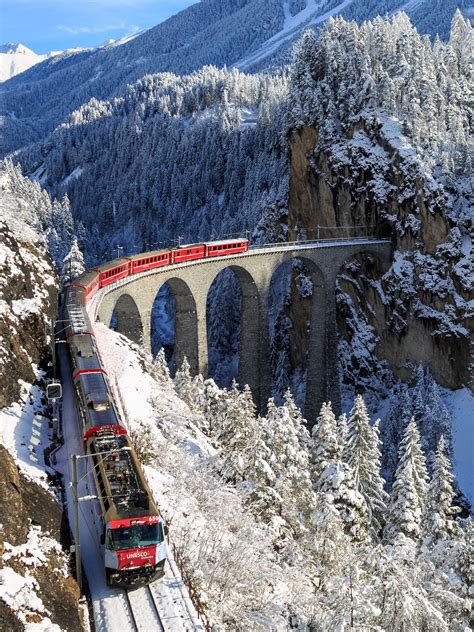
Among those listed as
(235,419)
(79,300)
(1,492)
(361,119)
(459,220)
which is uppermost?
(361,119)

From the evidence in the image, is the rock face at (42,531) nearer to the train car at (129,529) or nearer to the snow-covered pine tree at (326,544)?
the train car at (129,529)

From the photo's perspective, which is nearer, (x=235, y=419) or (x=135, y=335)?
(x=235, y=419)

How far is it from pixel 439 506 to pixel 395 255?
4289 cm

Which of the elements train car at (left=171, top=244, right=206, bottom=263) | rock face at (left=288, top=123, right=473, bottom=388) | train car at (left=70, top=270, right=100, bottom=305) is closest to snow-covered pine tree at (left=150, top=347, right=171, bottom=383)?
train car at (left=70, top=270, right=100, bottom=305)

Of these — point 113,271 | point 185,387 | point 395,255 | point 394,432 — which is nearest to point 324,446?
point 185,387

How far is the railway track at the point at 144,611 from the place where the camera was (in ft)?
54.6

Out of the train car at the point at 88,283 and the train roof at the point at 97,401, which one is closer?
the train roof at the point at 97,401

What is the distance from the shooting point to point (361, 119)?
76.2 metres

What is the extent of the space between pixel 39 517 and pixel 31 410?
847 centimetres

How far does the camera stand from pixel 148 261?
1951 inches

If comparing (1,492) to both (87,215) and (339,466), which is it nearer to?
(339,466)

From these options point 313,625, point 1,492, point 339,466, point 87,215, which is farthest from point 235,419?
point 87,215

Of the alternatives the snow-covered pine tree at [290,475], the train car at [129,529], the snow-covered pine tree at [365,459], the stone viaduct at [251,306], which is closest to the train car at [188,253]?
the stone viaduct at [251,306]

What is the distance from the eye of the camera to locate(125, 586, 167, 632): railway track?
16641 mm
